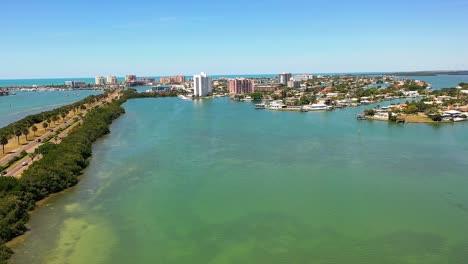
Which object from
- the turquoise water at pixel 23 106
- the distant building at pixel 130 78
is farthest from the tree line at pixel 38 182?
the distant building at pixel 130 78

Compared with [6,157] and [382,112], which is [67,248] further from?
[382,112]

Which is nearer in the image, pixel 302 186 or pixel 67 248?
pixel 67 248

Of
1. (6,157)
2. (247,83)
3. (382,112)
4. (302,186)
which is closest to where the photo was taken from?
(302,186)

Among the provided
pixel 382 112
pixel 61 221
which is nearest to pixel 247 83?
pixel 382 112

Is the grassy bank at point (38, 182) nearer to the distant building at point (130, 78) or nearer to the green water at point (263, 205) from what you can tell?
the green water at point (263, 205)

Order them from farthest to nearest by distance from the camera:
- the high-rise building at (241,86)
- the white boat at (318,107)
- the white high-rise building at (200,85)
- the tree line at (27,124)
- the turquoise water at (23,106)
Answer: the high-rise building at (241,86), the white high-rise building at (200,85), the white boat at (318,107), the turquoise water at (23,106), the tree line at (27,124)

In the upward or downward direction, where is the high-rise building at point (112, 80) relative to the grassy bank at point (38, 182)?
upward

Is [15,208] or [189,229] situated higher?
[15,208]

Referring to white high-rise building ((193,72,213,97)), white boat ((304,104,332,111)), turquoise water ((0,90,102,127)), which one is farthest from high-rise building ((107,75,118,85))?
white boat ((304,104,332,111))

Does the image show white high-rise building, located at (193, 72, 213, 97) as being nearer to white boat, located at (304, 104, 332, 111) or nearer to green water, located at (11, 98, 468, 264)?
white boat, located at (304, 104, 332, 111)
